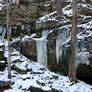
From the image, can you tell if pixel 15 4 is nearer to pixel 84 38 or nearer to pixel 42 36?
pixel 42 36

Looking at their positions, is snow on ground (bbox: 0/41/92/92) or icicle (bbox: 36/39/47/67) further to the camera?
icicle (bbox: 36/39/47/67)

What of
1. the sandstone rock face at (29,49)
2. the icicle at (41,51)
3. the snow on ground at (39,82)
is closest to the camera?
the snow on ground at (39,82)

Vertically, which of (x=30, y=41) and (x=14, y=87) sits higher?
(x=30, y=41)

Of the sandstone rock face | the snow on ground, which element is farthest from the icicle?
the snow on ground

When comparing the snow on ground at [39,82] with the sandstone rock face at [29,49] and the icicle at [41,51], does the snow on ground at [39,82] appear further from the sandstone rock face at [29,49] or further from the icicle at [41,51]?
the sandstone rock face at [29,49]

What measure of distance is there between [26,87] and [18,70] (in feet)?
7.73

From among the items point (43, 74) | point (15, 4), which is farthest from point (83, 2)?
point (43, 74)

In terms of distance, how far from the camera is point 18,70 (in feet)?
41.2

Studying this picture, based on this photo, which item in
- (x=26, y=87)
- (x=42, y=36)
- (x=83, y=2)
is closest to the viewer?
(x=26, y=87)

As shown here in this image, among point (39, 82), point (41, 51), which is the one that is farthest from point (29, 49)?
point (39, 82)

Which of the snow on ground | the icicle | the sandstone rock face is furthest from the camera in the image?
the sandstone rock face

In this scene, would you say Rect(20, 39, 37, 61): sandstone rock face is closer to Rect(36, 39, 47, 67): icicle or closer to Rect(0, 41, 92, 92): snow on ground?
Rect(36, 39, 47, 67): icicle

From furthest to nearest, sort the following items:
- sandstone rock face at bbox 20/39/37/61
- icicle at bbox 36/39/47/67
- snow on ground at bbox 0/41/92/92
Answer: sandstone rock face at bbox 20/39/37/61 → icicle at bbox 36/39/47/67 → snow on ground at bbox 0/41/92/92

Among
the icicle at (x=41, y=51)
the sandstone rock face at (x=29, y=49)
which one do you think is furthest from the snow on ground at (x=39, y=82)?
the sandstone rock face at (x=29, y=49)
